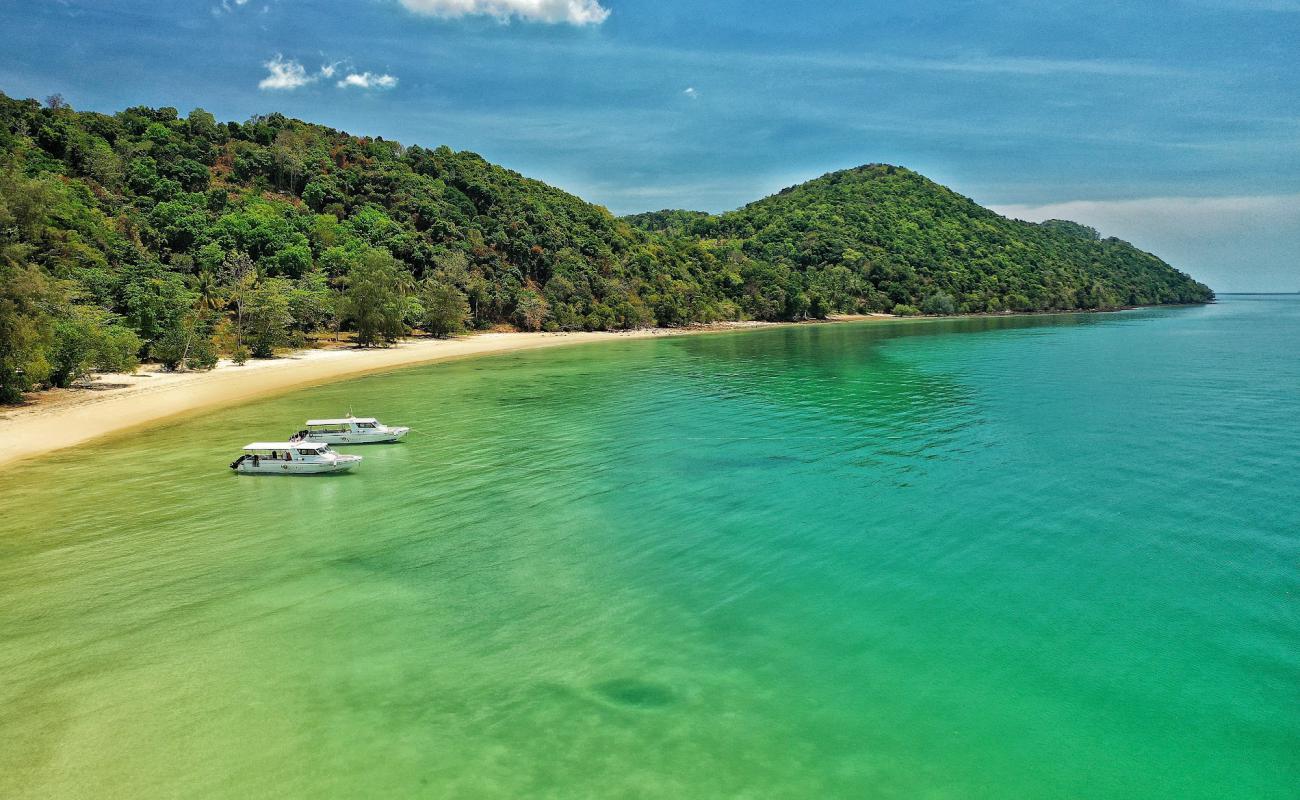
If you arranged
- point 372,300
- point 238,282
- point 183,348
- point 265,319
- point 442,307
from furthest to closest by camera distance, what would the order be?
point 442,307 < point 372,300 < point 238,282 < point 265,319 < point 183,348

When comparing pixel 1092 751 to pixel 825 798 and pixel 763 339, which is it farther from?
pixel 763 339

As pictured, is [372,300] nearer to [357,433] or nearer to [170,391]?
[170,391]

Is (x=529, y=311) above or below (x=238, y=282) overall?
below

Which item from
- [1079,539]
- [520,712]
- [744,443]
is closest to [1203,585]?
[1079,539]

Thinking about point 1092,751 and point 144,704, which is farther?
point 144,704

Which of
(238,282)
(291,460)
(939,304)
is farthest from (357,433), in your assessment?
(939,304)

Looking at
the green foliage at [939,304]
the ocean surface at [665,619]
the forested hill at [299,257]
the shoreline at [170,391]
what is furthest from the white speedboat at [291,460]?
the green foliage at [939,304]
